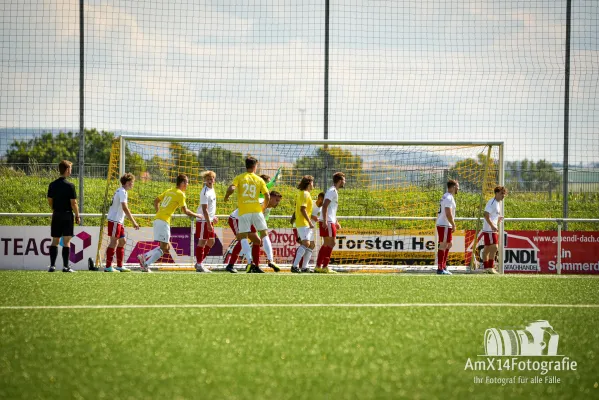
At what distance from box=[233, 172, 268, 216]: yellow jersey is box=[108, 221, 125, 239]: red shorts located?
2.60 metres

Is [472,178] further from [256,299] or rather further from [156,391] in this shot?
[156,391]

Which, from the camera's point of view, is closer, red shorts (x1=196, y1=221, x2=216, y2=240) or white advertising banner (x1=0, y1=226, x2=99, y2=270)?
red shorts (x1=196, y1=221, x2=216, y2=240)

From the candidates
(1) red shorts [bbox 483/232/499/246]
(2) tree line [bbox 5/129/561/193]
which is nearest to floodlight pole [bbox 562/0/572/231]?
(2) tree line [bbox 5/129/561/193]

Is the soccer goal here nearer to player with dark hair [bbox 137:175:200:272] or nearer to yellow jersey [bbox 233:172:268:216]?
player with dark hair [bbox 137:175:200:272]

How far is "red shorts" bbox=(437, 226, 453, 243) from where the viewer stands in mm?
13180

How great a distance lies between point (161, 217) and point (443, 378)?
31.7 ft

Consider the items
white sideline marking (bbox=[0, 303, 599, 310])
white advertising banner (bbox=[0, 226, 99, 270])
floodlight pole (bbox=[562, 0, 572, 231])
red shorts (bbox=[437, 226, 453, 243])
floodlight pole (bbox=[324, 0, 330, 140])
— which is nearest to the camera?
white sideline marking (bbox=[0, 303, 599, 310])

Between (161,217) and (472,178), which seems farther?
(472,178)

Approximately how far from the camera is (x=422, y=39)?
15.0m

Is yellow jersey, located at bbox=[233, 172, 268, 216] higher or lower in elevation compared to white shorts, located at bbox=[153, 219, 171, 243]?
higher

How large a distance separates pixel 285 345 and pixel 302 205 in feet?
28.7

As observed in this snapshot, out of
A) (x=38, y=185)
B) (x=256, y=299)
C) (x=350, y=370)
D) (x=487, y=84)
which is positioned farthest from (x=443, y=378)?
(x=38, y=185)

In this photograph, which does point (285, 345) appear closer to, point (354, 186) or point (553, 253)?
point (354, 186)

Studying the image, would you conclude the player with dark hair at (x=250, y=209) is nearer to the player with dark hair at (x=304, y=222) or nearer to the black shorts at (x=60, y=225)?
the player with dark hair at (x=304, y=222)
